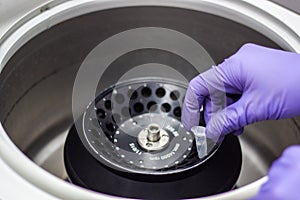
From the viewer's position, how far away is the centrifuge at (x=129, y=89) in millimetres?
927

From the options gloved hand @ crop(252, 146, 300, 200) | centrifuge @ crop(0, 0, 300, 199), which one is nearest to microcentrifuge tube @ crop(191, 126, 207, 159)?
centrifuge @ crop(0, 0, 300, 199)

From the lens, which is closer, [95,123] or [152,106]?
[95,123]

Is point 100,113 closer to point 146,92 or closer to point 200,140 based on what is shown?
point 146,92

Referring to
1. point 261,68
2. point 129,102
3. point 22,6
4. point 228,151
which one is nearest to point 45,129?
point 129,102

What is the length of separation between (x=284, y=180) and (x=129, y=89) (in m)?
0.61

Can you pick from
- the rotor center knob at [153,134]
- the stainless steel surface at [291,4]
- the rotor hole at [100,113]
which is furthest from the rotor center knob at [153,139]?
the stainless steel surface at [291,4]

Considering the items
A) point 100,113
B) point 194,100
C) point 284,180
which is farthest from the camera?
point 100,113

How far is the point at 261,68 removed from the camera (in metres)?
0.89

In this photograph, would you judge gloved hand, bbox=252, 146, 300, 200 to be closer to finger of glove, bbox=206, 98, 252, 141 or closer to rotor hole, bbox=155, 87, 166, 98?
finger of glove, bbox=206, 98, 252, 141

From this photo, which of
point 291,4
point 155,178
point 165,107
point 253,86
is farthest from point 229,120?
point 291,4

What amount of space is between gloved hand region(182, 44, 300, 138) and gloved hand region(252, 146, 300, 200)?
272 mm

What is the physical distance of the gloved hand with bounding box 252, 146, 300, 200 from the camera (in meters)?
0.58

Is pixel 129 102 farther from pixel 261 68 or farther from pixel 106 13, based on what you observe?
pixel 261 68

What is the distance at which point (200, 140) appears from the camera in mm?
1005
